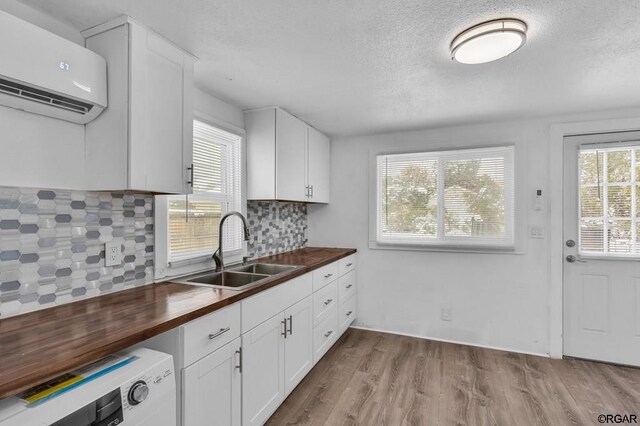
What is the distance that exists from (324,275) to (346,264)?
2.06 ft

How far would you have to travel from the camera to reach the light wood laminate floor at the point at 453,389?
2064 mm

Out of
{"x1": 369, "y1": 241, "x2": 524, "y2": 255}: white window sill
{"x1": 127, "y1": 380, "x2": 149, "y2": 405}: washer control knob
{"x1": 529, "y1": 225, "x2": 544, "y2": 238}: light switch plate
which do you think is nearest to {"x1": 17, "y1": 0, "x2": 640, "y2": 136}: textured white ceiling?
{"x1": 529, "y1": 225, "x2": 544, "y2": 238}: light switch plate

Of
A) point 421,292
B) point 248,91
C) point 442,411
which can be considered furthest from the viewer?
point 421,292

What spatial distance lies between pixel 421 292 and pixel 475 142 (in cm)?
161

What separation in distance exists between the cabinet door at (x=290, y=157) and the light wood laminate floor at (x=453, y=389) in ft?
4.98

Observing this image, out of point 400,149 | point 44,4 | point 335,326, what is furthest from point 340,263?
point 44,4

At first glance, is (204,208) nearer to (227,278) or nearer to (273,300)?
(227,278)

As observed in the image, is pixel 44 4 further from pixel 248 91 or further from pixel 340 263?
pixel 340 263

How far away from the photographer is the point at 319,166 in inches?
134

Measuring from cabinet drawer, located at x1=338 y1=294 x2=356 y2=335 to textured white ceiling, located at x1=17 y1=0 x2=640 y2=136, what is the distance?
188 centimetres

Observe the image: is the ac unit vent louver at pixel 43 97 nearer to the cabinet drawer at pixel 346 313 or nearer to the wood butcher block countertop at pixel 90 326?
the wood butcher block countertop at pixel 90 326

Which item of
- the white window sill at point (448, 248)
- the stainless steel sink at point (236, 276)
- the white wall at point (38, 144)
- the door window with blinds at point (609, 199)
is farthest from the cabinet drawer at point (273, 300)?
the door window with blinds at point (609, 199)

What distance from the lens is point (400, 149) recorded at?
11.2 feet

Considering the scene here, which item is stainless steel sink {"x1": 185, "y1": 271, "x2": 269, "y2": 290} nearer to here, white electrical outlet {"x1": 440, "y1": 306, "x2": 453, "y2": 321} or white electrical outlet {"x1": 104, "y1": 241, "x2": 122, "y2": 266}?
white electrical outlet {"x1": 104, "y1": 241, "x2": 122, "y2": 266}
